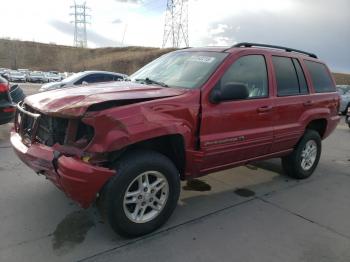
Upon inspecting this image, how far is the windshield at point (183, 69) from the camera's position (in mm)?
4090

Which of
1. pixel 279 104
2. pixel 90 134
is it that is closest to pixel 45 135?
pixel 90 134

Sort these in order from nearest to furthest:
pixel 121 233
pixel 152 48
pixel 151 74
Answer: pixel 121 233, pixel 151 74, pixel 152 48

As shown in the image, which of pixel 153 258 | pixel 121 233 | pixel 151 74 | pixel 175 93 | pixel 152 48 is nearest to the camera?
pixel 153 258

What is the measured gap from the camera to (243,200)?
15.5ft

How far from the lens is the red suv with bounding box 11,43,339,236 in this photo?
3.21 metres

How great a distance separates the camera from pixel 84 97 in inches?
134

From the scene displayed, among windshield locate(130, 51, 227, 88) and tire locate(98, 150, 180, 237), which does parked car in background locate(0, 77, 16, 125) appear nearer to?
windshield locate(130, 51, 227, 88)

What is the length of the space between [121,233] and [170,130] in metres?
1.07

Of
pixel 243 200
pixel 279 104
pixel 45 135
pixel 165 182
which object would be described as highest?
pixel 279 104

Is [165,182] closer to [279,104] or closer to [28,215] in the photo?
[28,215]

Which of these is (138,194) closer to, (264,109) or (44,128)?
(44,128)

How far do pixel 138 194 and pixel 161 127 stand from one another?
68 cm

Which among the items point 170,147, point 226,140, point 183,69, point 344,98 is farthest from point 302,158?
point 344,98

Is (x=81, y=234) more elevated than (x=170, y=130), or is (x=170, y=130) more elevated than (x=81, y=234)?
(x=170, y=130)
